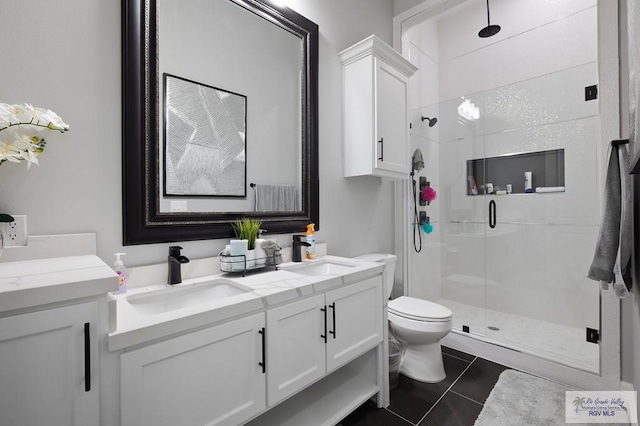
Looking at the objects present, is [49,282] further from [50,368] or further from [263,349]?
[263,349]

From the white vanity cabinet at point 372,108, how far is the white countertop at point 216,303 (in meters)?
0.81

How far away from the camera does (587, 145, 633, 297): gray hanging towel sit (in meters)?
1.28

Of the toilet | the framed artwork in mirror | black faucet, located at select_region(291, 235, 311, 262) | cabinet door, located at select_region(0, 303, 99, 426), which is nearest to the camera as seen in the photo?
cabinet door, located at select_region(0, 303, 99, 426)

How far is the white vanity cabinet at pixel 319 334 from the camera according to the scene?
1.17 m

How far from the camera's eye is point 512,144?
9.38 feet

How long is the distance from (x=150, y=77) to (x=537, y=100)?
9.80 feet

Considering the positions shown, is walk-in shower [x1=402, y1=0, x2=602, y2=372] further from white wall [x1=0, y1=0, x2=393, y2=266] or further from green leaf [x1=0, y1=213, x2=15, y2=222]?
green leaf [x1=0, y1=213, x2=15, y2=222]

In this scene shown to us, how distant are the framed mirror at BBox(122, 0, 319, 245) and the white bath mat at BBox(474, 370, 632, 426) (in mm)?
1475

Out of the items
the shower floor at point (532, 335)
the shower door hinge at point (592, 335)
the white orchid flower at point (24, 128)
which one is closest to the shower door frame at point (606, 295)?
the shower floor at point (532, 335)

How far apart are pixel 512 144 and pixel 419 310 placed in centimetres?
194

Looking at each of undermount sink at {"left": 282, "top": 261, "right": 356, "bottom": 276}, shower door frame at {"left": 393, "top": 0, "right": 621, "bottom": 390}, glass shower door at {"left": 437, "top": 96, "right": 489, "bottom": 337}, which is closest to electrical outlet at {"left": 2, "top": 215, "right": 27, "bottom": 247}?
undermount sink at {"left": 282, "top": 261, "right": 356, "bottom": 276}

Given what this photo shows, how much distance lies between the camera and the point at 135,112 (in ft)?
4.08

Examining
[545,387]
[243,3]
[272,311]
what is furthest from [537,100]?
[272,311]

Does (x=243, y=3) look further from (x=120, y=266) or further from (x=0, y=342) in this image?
(x=0, y=342)
